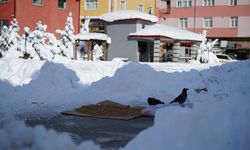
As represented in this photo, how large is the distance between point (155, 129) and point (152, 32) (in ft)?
77.2

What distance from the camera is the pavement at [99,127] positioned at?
340 inches

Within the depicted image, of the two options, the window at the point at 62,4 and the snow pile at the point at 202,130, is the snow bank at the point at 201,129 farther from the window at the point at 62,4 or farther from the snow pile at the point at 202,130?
the window at the point at 62,4

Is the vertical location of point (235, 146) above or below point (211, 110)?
below

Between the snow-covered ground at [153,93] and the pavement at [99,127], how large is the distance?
1218 millimetres

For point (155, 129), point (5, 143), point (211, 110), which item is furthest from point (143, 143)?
point (5, 143)

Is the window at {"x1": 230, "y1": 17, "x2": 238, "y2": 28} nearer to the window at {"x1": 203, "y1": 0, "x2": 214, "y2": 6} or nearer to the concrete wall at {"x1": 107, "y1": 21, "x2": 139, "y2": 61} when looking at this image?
the window at {"x1": 203, "y1": 0, "x2": 214, "y2": 6}

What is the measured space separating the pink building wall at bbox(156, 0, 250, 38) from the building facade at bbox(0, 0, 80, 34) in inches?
718

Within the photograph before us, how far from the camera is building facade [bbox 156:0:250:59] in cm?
5191

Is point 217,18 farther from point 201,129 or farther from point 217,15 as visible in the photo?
point 201,129

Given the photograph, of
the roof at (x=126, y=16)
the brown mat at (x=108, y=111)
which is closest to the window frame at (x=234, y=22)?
the roof at (x=126, y=16)

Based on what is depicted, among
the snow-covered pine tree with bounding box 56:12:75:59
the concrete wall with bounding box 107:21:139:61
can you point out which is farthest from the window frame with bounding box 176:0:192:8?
the concrete wall with bounding box 107:21:139:61

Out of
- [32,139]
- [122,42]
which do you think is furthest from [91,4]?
[32,139]

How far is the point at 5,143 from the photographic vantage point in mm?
6711

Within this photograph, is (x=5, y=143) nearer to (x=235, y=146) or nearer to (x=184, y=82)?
(x=235, y=146)
